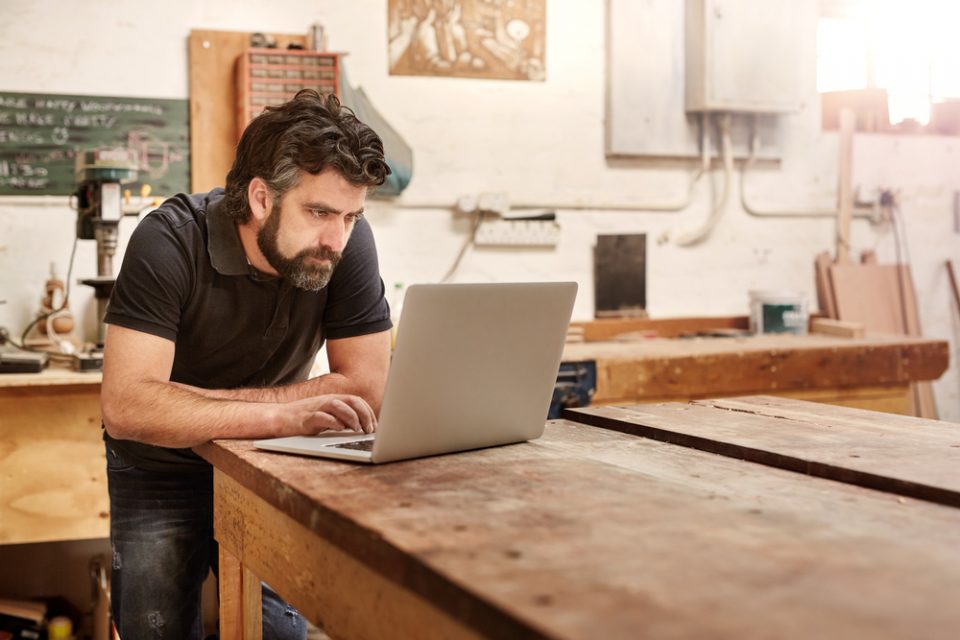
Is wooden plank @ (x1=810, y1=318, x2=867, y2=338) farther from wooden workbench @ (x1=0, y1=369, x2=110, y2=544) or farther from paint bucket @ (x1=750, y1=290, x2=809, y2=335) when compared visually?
wooden workbench @ (x1=0, y1=369, x2=110, y2=544)

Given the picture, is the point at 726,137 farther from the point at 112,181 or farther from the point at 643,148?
the point at 112,181

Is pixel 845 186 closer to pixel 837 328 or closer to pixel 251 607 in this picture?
pixel 837 328

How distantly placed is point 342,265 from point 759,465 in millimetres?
968

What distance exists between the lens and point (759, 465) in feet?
5.08

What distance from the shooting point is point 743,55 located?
4047mm

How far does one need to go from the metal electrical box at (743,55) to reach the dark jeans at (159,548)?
2785 mm

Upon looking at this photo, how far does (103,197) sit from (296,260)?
1.45 metres

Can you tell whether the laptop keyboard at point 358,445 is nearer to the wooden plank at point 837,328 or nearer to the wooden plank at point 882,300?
the wooden plank at point 837,328

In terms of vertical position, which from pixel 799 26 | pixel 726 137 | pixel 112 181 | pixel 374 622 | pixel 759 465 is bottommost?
pixel 374 622

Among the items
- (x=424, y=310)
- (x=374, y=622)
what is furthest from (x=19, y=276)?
(x=374, y=622)

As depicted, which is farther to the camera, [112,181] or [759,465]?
[112,181]

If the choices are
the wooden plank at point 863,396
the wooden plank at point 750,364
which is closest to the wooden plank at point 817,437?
the wooden plank at point 750,364

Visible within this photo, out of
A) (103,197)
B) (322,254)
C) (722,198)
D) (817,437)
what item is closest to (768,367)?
(722,198)

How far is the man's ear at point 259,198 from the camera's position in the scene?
1.97 metres
